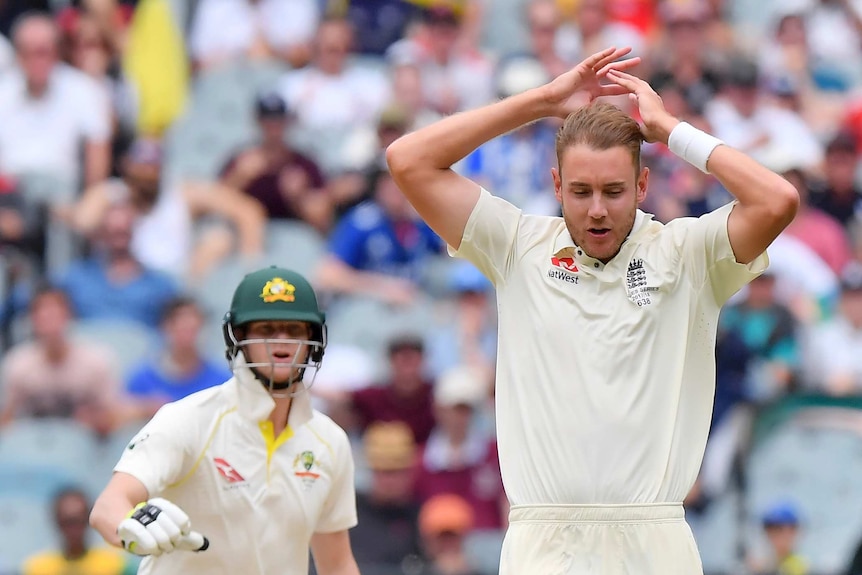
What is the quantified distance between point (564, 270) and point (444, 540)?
4863mm

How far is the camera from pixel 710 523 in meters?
9.77

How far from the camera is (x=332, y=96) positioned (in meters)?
12.7

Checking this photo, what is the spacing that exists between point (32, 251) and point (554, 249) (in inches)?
291

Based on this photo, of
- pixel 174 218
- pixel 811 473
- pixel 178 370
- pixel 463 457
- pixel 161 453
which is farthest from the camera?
pixel 174 218

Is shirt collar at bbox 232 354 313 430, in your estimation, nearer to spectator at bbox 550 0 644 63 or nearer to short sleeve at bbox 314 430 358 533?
short sleeve at bbox 314 430 358 533

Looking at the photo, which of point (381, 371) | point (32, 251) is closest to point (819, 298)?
point (381, 371)

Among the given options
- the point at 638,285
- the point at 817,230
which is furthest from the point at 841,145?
the point at 638,285

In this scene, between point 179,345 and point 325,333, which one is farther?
point 179,345

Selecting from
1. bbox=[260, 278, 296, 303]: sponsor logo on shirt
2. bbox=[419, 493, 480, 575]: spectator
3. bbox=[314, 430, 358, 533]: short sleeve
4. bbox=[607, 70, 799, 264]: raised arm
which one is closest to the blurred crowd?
bbox=[419, 493, 480, 575]: spectator

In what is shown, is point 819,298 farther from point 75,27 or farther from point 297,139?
point 75,27

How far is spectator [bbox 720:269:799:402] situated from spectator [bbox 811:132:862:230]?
158 cm

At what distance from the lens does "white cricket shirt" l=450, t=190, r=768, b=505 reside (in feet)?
14.9

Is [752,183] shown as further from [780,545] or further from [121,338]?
[121,338]

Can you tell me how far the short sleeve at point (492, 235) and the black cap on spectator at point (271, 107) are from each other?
23.8 ft
